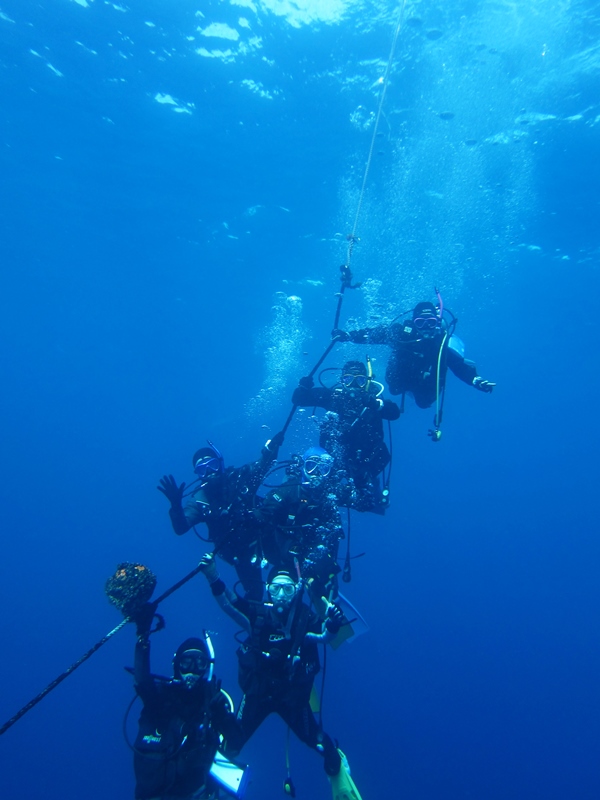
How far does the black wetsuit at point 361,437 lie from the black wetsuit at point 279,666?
2.44m

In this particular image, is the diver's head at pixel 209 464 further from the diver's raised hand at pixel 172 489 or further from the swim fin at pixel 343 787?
the swim fin at pixel 343 787

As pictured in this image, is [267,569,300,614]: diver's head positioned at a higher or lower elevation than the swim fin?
higher

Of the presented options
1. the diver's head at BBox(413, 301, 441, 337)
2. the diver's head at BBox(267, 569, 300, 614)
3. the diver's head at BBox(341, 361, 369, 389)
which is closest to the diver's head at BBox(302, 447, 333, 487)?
the diver's head at BBox(341, 361, 369, 389)

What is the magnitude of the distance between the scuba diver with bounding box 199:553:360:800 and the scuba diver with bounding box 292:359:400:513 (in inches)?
85.5

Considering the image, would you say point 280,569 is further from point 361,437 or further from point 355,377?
point 355,377

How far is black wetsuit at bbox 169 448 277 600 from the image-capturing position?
6.68 metres

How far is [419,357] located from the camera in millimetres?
7535

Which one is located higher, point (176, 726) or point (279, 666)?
point (279, 666)

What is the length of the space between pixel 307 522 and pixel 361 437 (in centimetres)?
172

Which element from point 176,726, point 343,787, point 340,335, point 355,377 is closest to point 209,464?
point 355,377

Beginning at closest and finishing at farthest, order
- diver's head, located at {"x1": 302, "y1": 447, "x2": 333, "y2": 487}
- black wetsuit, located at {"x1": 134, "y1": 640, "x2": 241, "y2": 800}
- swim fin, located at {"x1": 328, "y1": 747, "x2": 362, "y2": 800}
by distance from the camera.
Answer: black wetsuit, located at {"x1": 134, "y1": 640, "x2": 241, "y2": 800}
swim fin, located at {"x1": 328, "y1": 747, "x2": 362, "y2": 800}
diver's head, located at {"x1": 302, "y1": 447, "x2": 333, "y2": 487}

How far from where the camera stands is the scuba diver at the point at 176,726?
4.50 m

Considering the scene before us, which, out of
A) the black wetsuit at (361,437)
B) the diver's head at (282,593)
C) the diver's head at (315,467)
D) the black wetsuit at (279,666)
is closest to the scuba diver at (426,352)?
the black wetsuit at (361,437)

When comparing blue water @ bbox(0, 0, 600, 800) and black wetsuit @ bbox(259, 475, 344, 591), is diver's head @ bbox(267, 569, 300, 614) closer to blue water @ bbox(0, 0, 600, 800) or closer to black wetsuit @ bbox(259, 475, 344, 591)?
black wetsuit @ bbox(259, 475, 344, 591)
